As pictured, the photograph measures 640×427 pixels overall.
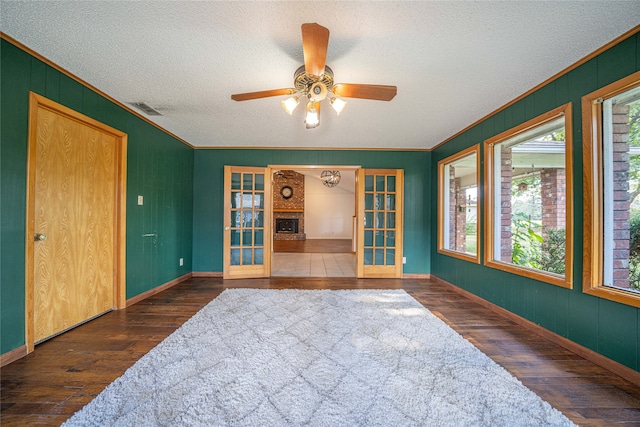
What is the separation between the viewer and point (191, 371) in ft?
5.43

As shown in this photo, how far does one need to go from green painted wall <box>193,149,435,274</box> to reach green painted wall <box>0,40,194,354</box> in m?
0.21

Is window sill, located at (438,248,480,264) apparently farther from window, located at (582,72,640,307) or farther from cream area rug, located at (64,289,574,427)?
window, located at (582,72,640,307)

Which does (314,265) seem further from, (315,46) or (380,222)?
(315,46)

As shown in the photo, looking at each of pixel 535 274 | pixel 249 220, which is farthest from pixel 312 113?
pixel 249 220

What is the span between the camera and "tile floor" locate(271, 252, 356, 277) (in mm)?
4644

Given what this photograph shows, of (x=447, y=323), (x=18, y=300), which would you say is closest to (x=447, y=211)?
(x=447, y=323)

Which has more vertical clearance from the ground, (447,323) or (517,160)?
(517,160)

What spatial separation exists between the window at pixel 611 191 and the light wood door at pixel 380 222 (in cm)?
258

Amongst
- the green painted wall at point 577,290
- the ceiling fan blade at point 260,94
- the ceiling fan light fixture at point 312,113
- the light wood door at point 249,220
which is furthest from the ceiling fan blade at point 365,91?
the light wood door at point 249,220

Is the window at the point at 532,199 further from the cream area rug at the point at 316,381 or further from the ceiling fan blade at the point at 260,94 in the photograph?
the ceiling fan blade at the point at 260,94

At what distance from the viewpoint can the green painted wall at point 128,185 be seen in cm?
175

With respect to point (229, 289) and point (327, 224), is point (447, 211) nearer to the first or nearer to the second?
point (229, 289)

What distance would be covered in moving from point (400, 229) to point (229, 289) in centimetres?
297

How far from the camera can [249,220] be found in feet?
14.6
